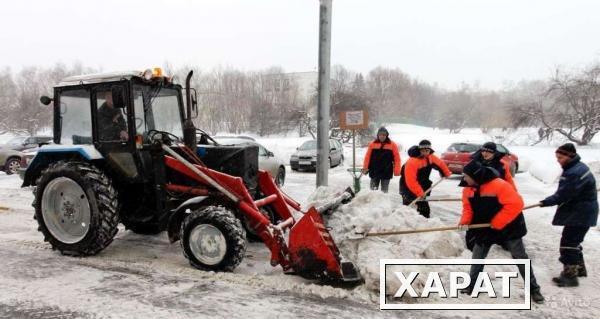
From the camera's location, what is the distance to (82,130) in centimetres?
555

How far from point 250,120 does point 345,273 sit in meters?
38.7

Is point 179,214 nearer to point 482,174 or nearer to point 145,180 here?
point 145,180

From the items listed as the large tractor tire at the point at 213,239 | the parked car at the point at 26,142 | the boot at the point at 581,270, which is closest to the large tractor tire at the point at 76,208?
the large tractor tire at the point at 213,239

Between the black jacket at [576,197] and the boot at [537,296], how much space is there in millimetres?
917

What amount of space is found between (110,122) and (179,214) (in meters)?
1.49

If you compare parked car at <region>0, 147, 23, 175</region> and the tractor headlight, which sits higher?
the tractor headlight

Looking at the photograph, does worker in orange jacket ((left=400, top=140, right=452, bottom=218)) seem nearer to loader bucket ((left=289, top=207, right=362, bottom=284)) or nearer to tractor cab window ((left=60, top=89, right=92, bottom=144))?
loader bucket ((left=289, top=207, right=362, bottom=284))

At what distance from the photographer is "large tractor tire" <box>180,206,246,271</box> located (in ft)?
15.0

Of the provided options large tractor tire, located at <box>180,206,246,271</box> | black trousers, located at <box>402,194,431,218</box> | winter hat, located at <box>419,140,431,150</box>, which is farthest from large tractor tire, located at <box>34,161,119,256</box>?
winter hat, located at <box>419,140,431,150</box>

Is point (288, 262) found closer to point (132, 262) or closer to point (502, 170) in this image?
point (132, 262)

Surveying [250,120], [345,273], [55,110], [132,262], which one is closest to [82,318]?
[132,262]

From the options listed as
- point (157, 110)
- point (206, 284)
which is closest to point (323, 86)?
point (157, 110)

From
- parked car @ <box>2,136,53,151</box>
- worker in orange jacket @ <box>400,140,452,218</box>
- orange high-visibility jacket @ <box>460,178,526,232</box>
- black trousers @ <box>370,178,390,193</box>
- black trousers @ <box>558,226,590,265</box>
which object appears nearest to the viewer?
orange high-visibility jacket @ <box>460,178,526,232</box>

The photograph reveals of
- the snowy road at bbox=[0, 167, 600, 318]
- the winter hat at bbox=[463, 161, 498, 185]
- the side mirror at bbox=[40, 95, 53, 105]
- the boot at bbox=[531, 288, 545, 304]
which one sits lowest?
the snowy road at bbox=[0, 167, 600, 318]
